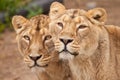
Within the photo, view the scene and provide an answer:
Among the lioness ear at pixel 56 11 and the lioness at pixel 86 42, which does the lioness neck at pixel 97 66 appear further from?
the lioness ear at pixel 56 11

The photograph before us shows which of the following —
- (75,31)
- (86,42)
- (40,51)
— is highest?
(75,31)

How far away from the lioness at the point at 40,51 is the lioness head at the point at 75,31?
14 cm

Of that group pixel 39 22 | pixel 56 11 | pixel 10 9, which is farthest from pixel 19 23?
pixel 10 9

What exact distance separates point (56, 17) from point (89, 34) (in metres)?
0.39

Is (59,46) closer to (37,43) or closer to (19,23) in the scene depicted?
(37,43)

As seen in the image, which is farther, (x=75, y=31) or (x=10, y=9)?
(x=10, y=9)

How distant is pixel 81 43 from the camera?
17.2 ft

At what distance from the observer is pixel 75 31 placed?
5176 mm

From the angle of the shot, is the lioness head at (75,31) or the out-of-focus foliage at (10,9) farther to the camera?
the out-of-focus foliage at (10,9)

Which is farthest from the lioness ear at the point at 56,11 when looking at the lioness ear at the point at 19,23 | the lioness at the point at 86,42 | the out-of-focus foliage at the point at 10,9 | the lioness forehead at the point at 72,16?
the out-of-focus foliage at the point at 10,9

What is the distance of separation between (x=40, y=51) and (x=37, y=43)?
0.09m

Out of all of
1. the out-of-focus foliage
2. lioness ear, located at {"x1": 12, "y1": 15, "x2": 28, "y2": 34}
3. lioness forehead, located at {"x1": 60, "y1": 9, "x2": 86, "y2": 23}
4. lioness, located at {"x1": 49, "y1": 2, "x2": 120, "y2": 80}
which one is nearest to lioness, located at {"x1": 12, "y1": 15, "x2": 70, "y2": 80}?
lioness ear, located at {"x1": 12, "y1": 15, "x2": 28, "y2": 34}

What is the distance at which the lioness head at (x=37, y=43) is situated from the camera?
548cm

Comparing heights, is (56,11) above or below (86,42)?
above
